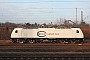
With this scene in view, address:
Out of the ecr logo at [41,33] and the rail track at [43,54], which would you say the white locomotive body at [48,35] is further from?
the rail track at [43,54]

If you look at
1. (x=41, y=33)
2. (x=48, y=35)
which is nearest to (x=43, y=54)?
(x=48, y=35)

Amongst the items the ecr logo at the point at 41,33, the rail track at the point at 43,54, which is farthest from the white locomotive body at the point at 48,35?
→ the rail track at the point at 43,54

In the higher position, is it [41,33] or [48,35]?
[41,33]

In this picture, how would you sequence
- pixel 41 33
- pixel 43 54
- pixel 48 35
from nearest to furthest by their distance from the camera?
pixel 43 54, pixel 48 35, pixel 41 33

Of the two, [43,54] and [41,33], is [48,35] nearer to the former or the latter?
[41,33]

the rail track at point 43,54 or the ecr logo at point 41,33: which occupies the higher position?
the ecr logo at point 41,33

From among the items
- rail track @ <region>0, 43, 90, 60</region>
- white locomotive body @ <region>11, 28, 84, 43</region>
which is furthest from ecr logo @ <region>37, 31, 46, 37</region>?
rail track @ <region>0, 43, 90, 60</region>

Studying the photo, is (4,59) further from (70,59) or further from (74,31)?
(74,31)

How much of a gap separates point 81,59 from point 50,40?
→ 20011 mm

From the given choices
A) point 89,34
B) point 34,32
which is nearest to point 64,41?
point 34,32

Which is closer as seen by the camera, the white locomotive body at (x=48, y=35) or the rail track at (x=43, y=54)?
the rail track at (x=43, y=54)

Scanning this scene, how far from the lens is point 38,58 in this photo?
13.0m

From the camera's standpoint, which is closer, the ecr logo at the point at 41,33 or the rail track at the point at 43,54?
the rail track at the point at 43,54

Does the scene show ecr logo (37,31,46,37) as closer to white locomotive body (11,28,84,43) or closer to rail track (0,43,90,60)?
white locomotive body (11,28,84,43)
